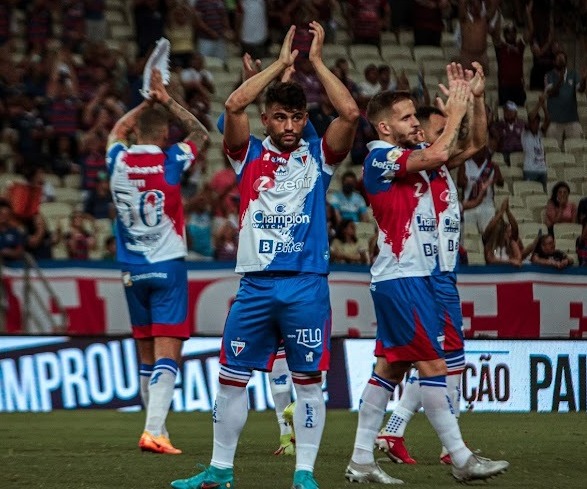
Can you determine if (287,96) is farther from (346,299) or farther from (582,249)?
(582,249)

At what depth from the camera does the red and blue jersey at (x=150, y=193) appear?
33.9 ft

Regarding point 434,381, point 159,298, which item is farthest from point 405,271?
point 159,298

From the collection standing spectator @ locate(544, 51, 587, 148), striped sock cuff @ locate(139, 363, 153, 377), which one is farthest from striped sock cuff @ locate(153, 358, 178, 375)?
standing spectator @ locate(544, 51, 587, 148)

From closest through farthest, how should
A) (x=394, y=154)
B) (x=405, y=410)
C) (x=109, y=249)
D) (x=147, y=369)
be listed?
(x=394, y=154), (x=405, y=410), (x=147, y=369), (x=109, y=249)

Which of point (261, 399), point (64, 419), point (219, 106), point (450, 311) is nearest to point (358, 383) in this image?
point (261, 399)

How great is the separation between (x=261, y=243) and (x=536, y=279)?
968cm

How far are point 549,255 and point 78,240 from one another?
219 inches

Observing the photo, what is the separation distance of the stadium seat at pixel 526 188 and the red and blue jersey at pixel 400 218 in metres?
10.7

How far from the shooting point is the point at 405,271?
321 inches

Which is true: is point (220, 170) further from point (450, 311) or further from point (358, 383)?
point (450, 311)

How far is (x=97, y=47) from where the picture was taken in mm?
19547

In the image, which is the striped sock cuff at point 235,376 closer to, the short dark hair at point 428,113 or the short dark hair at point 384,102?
the short dark hair at point 384,102

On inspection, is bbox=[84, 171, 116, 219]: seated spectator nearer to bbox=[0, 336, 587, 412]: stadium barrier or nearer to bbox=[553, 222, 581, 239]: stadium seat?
bbox=[0, 336, 587, 412]: stadium barrier

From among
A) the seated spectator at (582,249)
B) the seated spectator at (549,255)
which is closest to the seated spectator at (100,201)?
the seated spectator at (549,255)
